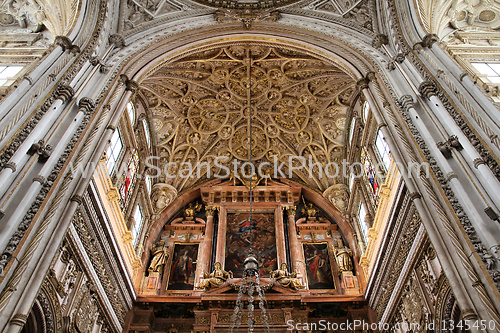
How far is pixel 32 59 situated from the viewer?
10.2m

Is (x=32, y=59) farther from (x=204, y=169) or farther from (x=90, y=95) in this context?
(x=204, y=169)

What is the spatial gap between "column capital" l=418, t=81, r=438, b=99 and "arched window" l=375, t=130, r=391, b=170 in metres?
3.18

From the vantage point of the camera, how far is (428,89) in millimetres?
8500

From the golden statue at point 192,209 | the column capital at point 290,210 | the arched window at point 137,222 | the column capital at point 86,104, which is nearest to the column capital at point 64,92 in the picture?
the column capital at point 86,104

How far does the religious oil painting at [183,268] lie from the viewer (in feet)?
44.9

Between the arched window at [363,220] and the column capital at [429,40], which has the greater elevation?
the column capital at [429,40]

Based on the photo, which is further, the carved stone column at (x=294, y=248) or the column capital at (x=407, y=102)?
the carved stone column at (x=294, y=248)

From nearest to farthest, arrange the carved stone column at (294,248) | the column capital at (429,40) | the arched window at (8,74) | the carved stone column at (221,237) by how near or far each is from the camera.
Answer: the arched window at (8,74) → the column capital at (429,40) → the carved stone column at (294,248) → the carved stone column at (221,237)

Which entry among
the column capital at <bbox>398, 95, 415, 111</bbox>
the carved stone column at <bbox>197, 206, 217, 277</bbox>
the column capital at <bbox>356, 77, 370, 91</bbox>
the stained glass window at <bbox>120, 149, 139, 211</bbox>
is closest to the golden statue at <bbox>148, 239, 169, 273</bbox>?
the carved stone column at <bbox>197, 206, 217, 277</bbox>

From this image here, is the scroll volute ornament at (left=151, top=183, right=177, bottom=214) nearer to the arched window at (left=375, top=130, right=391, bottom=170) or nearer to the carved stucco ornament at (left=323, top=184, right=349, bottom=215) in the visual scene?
the carved stucco ornament at (left=323, top=184, right=349, bottom=215)

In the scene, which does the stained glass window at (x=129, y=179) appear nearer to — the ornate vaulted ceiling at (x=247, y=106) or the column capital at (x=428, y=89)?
the ornate vaulted ceiling at (x=247, y=106)

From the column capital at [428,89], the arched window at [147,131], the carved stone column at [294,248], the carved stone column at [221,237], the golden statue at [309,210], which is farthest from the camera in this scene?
the golden statue at [309,210]

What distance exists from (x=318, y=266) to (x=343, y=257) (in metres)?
0.99

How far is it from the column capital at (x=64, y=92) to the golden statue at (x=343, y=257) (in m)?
10.1
